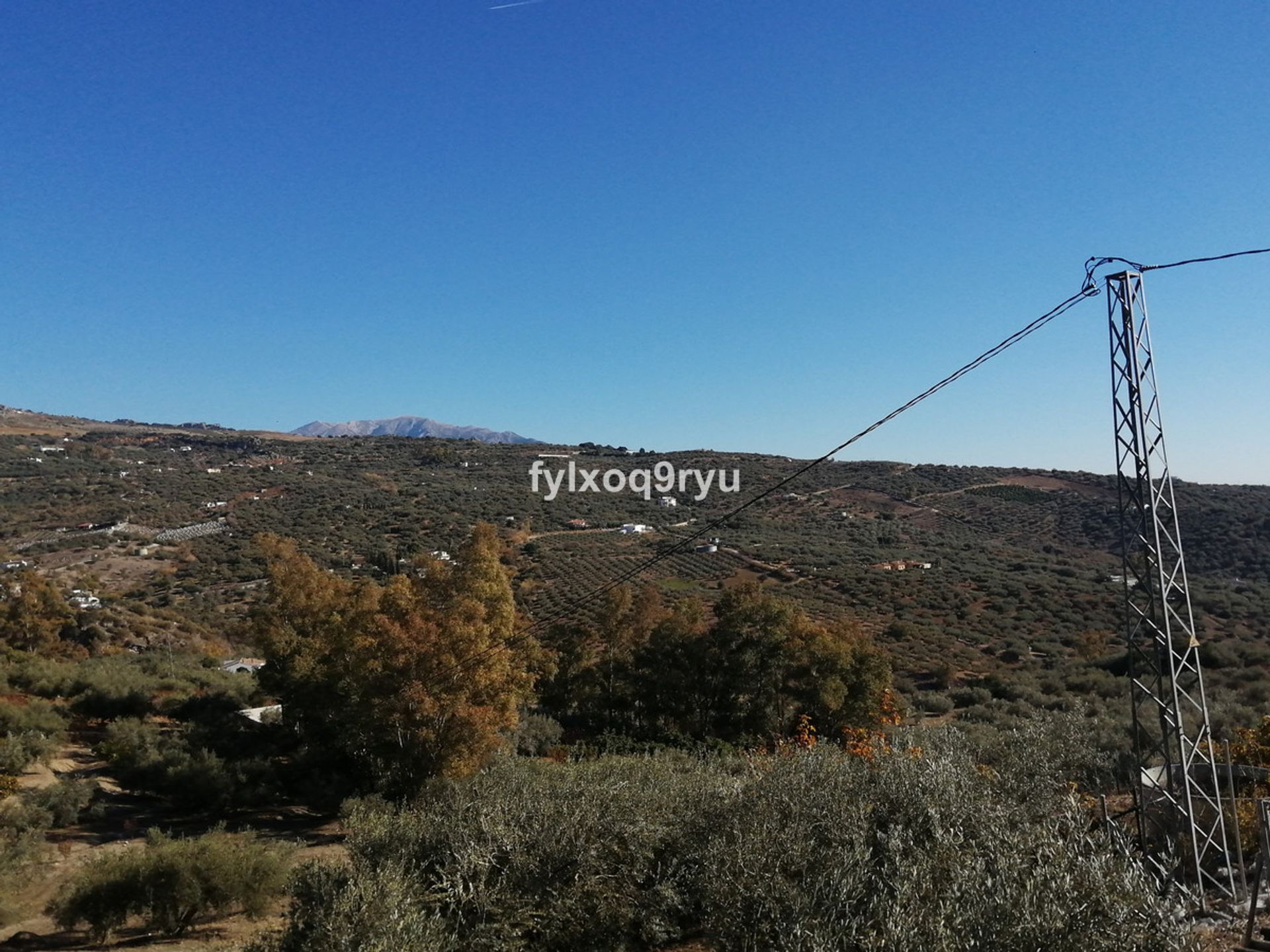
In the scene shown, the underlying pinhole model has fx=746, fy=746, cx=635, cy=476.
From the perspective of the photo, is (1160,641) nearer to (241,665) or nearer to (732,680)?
(732,680)

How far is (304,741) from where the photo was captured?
714 inches

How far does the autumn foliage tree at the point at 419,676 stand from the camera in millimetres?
14219

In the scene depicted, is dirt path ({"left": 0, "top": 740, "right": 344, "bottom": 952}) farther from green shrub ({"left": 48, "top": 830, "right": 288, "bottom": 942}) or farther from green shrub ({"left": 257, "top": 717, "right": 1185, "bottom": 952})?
green shrub ({"left": 257, "top": 717, "right": 1185, "bottom": 952})

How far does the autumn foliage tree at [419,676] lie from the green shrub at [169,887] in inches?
148

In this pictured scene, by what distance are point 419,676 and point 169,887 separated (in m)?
5.14

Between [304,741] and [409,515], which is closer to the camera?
[304,741]

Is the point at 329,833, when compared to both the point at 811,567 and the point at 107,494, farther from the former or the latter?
the point at 107,494

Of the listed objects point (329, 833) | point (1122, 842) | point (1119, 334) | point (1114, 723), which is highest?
point (1119, 334)

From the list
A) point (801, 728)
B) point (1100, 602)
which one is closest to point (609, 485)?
point (1100, 602)

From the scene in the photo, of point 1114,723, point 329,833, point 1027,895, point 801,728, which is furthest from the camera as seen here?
point 801,728

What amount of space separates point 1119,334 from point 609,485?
79.3 meters

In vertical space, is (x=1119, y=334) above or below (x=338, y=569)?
above

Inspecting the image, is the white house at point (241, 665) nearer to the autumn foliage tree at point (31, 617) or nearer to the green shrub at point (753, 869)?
the autumn foliage tree at point (31, 617)

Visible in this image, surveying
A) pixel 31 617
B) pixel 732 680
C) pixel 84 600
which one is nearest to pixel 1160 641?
pixel 732 680
